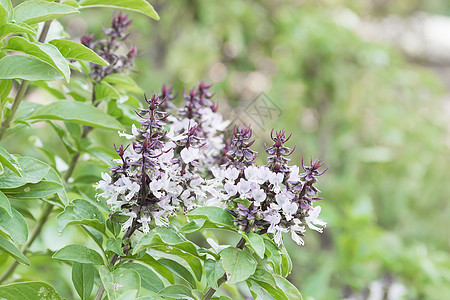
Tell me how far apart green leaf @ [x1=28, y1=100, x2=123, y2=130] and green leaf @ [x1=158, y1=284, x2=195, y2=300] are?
208 millimetres

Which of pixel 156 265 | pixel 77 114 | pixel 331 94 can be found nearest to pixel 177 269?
pixel 156 265

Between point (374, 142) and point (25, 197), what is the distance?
7.04 ft

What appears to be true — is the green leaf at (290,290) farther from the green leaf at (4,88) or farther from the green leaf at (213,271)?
the green leaf at (4,88)

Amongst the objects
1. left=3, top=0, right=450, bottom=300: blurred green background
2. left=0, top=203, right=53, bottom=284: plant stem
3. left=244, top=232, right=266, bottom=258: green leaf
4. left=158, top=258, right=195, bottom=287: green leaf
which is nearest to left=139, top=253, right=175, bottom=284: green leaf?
left=158, top=258, right=195, bottom=287: green leaf

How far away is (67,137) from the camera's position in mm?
771

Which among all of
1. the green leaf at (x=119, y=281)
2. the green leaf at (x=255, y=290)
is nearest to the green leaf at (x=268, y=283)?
the green leaf at (x=255, y=290)

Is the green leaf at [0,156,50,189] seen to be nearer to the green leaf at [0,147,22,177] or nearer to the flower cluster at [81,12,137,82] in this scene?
the green leaf at [0,147,22,177]

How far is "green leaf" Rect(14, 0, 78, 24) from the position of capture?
0.52 m

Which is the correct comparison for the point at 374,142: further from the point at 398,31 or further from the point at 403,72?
the point at 398,31

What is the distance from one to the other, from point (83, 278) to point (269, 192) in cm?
23

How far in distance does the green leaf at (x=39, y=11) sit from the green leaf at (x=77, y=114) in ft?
0.38

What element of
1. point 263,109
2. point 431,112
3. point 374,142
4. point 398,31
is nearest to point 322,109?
point 374,142

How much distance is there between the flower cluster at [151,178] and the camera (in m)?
0.48

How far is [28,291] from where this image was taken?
0.51 metres
